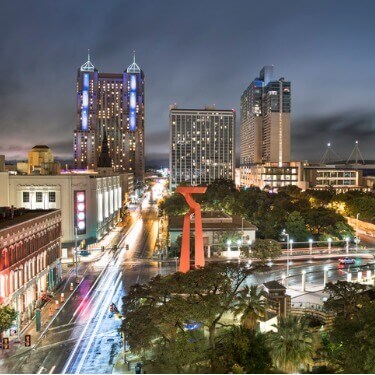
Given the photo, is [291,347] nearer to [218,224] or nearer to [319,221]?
[218,224]

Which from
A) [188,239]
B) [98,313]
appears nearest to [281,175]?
[188,239]

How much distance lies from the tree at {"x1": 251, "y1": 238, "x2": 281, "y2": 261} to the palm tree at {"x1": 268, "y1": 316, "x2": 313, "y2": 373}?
3725cm

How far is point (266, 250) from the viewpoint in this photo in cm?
6275

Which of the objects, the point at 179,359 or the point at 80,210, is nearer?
the point at 179,359

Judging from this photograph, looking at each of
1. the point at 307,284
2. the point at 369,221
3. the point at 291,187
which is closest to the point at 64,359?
the point at 307,284

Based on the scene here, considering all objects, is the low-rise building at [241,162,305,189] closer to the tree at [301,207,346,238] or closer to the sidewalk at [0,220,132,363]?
the tree at [301,207,346,238]

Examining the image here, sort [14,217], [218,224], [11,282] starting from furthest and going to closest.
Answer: [218,224], [14,217], [11,282]

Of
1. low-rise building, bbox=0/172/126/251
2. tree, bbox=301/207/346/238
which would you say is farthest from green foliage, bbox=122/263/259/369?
tree, bbox=301/207/346/238

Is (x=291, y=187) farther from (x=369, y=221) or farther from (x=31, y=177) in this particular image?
(x=31, y=177)

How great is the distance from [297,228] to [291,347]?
2077 inches

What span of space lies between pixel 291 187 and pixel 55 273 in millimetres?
102449

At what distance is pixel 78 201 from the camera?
235ft

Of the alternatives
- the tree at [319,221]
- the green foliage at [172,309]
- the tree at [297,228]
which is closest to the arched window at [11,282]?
the green foliage at [172,309]

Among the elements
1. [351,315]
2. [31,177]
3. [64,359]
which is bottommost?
[64,359]
